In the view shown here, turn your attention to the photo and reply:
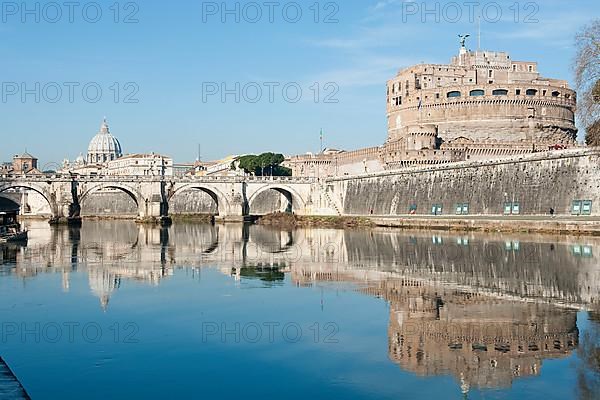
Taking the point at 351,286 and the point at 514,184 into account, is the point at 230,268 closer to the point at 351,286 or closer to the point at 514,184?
the point at 351,286

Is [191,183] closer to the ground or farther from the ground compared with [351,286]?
farther from the ground

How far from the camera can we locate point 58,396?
10.9 m

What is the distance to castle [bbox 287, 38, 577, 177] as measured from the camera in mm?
70750

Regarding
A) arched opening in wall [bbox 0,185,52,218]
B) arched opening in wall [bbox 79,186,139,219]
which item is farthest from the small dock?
arched opening in wall [bbox 79,186,139,219]

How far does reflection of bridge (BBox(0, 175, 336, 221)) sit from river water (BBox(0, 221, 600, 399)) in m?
40.0

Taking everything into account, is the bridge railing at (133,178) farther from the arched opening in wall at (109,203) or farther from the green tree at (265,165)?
the arched opening in wall at (109,203)

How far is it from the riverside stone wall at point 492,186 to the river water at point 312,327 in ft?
39.6

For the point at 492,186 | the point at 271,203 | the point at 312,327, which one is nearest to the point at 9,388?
the point at 312,327

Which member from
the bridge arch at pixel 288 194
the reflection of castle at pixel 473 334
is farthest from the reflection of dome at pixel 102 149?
the reflection of castle at pixel 473 334

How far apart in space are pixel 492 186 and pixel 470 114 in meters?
31.0

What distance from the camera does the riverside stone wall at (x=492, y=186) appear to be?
40.8 meters

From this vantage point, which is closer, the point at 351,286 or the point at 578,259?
the point at 351,286

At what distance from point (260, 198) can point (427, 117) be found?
2399 cm

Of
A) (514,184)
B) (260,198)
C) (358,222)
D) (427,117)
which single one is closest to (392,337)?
(514,184)
